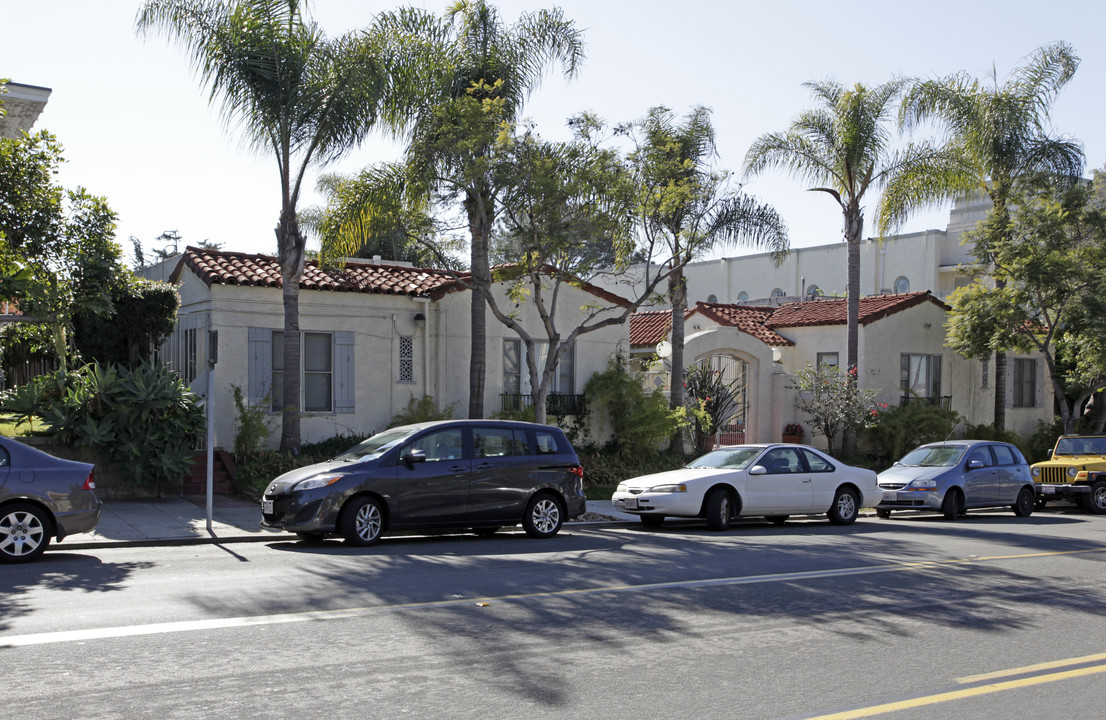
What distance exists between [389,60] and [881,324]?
16.3 meters

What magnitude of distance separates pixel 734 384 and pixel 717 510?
37.0 ft

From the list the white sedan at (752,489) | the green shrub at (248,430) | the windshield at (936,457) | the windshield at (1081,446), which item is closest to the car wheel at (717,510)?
the white sedan at (752,489)

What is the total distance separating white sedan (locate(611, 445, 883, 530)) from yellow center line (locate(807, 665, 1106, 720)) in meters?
8.42

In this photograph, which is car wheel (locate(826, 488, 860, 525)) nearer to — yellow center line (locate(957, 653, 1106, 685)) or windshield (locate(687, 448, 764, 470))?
windshield (locate(687, 448, 764, 470))

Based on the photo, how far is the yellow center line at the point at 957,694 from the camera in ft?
18.9

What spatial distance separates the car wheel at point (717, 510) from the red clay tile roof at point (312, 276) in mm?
7655

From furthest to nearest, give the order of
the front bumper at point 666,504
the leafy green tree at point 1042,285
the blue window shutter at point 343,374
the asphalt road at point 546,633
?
the leafy green tree at point 1042,285
the blue window shutter at point 343,374
the front bumper at point 666,504
the asphalt road at point 546,633

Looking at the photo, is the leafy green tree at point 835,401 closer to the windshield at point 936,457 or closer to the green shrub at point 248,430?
the windshield at point 936,457

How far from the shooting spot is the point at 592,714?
5.67 m

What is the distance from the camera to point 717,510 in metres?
15.3

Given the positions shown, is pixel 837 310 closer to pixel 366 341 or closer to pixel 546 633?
pixel 366 341

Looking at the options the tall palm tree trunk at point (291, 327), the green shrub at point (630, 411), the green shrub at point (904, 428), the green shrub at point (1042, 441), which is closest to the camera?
the tall palm tree trunk at point (291, 327)

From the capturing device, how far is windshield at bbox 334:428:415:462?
42.1 ft

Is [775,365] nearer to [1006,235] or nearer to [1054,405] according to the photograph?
[1006,235]
